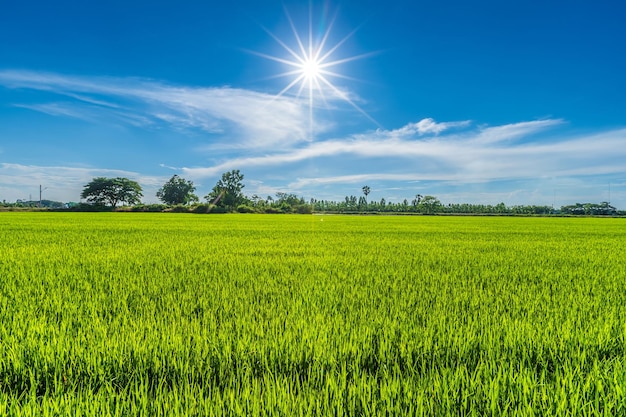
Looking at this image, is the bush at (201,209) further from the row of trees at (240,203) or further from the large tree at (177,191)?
the large tree at (177,191)

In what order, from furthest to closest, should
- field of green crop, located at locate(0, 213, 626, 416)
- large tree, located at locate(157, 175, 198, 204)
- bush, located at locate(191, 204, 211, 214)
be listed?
large tree, located at locate(157, 175, 198, 204), bush, located at locate(191, 204, 211, 214), field of green crop, located at locate(0, 213, 626, 416)

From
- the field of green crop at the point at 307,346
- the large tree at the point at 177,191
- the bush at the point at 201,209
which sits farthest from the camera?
the large tree at the point at 177,191

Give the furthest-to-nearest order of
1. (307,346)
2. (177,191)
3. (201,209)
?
(177,191), (201,209), (307,346)

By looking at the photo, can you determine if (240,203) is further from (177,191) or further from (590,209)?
(590,209)

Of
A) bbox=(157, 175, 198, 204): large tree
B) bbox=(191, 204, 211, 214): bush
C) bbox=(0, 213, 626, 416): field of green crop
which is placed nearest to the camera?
bbox=(0, 213, 626, 416): field of green crop

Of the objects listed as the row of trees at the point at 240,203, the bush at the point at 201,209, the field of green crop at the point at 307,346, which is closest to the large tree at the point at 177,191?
the row of trees at the point at 240,203

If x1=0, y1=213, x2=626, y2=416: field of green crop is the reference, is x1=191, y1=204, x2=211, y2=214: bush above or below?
above

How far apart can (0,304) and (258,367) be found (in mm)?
3392

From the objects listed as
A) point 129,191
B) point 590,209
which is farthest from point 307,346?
point 590,209

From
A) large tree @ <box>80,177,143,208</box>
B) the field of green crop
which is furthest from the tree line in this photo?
the field of green crop

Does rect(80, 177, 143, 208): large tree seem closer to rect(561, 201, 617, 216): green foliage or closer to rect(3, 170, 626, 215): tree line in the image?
rect(3, 170, 626, 215): tree line

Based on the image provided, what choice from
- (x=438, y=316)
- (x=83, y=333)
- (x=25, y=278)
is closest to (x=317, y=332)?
(x=438, y=316)

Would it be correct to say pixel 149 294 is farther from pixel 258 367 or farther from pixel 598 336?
pixel 598 336

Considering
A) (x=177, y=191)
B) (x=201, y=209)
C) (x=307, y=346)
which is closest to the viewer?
(x=307, y=346)
